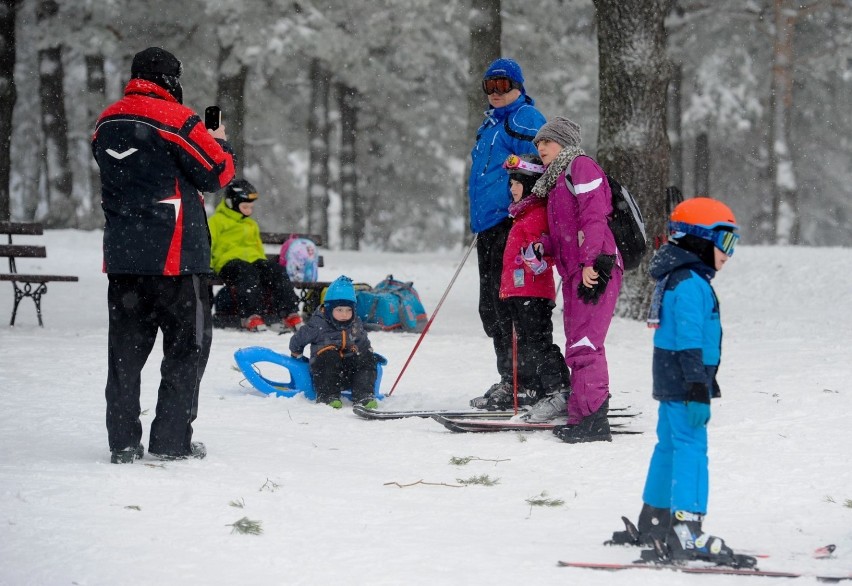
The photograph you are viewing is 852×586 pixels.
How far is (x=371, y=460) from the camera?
6.18 m

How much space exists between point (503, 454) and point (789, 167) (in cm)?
2535

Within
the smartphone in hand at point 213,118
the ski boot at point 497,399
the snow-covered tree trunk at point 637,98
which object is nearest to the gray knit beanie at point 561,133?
the ski boot at point 497,399

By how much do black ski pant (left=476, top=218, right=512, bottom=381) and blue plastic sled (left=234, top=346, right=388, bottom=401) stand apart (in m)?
0.96

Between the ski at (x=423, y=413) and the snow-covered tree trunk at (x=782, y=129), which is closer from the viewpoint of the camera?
the ski at (x=423, y=413)

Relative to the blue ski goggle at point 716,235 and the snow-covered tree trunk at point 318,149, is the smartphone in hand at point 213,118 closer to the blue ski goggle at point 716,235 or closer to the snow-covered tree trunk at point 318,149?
the blue ski goggle at point 716,235

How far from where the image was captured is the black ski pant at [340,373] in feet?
26.0

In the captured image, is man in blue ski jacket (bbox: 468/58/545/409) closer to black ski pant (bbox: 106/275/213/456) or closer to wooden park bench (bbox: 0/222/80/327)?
black ski pant (bbox: 106/275/213/456)

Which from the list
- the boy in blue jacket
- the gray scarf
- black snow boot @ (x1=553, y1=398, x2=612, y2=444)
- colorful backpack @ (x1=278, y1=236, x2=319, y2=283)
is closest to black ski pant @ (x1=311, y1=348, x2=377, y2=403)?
the boy in blue jacket

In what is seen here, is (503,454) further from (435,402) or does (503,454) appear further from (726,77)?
(726,77)

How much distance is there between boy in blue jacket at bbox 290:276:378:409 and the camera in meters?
7.92

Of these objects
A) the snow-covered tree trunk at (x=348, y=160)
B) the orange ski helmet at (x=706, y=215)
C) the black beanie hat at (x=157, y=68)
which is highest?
the snow-covered tree trunk at (x=348, y=160)

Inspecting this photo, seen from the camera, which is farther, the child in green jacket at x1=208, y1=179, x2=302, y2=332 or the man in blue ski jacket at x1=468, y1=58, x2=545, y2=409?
the child in green jacket at x1=208, y1=179, x2=302, y2=332

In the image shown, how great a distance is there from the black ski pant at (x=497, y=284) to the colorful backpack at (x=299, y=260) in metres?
5.28

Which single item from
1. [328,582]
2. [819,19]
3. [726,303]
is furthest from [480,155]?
[819,19]
